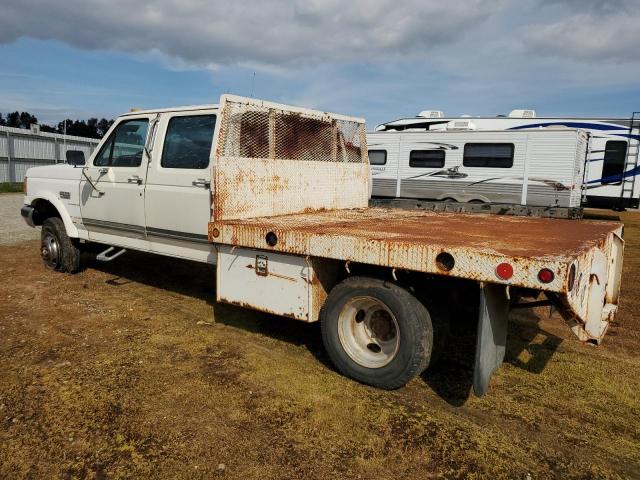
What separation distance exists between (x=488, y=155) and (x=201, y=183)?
382 inches

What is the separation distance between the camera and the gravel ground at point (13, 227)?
999 cm

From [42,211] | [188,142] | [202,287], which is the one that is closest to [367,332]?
[188,142]

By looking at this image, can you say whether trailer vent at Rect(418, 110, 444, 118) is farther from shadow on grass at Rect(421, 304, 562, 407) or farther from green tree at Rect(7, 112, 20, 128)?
green tree at Rect(7, 112, 20, 128)

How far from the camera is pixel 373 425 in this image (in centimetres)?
320

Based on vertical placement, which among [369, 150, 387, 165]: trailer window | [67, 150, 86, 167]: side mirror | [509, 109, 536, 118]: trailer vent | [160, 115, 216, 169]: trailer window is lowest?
[67, 150, 86, 167]: side mirror

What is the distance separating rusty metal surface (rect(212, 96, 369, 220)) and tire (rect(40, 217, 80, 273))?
332 cm

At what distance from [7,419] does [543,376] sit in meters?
3.88

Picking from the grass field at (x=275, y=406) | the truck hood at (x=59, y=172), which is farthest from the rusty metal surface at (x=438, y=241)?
the truck hood at (x=59, y=172)

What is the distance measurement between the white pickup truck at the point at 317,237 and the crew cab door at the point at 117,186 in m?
0.02

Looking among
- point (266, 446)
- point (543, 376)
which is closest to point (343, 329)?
point (266, 446)

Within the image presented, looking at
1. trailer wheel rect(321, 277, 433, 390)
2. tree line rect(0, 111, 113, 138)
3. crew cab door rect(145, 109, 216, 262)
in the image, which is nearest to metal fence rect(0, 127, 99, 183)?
tree line rect(0, 111, 113, 138)

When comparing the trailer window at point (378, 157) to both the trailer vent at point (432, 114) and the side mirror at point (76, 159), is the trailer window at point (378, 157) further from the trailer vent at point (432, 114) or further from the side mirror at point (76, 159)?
the side mirror at point (76, 159)

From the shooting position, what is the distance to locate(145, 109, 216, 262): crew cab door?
479 centimetres

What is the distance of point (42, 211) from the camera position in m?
7.16
